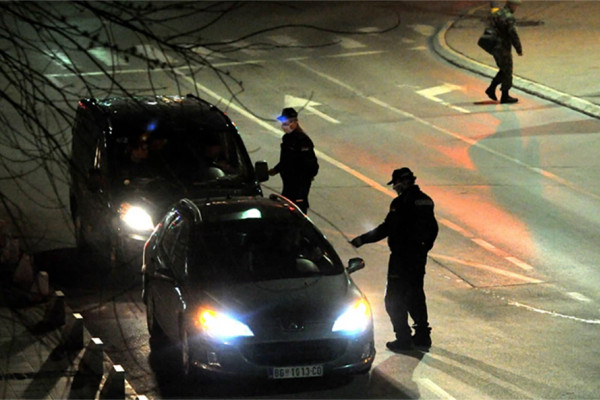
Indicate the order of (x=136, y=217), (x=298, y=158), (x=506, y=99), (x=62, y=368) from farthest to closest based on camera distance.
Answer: (x=506, y=99) → (x=298, y=158) → (x=136, y=217) → (x=62, y=368)

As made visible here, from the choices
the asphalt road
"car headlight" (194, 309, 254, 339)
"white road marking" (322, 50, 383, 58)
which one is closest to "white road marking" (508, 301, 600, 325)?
the asphalt road

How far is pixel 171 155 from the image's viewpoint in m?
14.2

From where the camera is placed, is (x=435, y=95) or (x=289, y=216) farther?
(x=435, y=95)

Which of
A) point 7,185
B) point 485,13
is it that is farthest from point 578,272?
point 485,13

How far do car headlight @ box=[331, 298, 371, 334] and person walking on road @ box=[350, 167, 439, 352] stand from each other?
1.32 m

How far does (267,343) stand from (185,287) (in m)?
1.04

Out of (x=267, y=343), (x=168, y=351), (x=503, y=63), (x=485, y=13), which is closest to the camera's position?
(x=267, y=343)

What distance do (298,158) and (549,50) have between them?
15.2 m

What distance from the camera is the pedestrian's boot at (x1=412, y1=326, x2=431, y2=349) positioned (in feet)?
40.3

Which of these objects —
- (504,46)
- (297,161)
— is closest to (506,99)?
(504,46)

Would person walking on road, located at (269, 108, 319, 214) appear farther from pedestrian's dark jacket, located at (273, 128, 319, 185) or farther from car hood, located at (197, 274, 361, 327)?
car hood, located at (197, 274, 361, 327)

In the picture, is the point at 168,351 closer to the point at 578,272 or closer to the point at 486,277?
the point at 486,277

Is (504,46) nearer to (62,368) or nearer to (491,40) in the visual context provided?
(491,40)

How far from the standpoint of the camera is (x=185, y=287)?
35.8 ft
